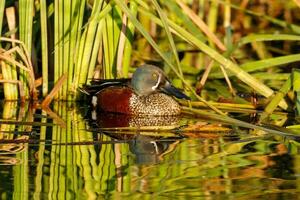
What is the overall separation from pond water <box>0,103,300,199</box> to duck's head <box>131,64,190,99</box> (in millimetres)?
442

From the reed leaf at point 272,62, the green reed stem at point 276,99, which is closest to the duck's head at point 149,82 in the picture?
the reed leaf at point 272,62

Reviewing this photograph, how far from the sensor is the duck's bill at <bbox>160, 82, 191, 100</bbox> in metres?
7.77

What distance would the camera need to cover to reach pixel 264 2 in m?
13.0

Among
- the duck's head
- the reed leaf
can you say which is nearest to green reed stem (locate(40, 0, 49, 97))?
the duck's head

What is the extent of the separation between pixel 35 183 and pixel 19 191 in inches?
8.1

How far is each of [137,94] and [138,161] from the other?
80.4 inches

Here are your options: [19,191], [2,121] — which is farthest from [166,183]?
[2,121]

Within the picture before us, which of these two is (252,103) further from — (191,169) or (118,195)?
(118,195)

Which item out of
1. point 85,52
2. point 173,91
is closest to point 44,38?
point 85,52

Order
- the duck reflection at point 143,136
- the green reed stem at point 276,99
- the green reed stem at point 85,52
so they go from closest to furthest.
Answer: the duck reflection at point 143,136, the green reed stem at point 276,99, the green reed stem at point 85,52

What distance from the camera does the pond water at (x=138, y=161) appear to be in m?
5.16

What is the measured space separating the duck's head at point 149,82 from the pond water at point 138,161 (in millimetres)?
442

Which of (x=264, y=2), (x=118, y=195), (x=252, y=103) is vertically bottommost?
(x=118, y=195)

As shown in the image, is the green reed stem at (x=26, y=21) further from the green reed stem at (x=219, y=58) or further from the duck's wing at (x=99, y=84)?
the green reed stem at (x=219, y=58)
